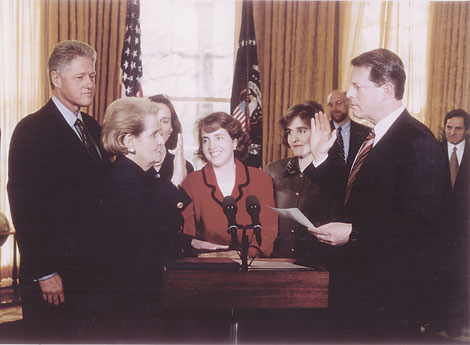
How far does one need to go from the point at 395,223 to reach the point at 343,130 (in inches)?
42.9

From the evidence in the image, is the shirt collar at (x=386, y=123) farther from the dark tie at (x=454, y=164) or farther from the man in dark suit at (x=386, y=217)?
the dark tie at (x=454, y=164)

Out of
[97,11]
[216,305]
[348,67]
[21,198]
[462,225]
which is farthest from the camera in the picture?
[348,67]

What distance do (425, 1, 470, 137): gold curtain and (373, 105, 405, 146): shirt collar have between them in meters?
1.19

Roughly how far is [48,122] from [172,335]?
127 centimetres

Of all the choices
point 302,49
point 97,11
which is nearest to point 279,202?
point 302,49

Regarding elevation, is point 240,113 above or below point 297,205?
above

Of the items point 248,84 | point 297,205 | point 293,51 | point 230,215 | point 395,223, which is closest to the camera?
point 230,215

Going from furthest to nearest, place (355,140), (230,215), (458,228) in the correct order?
(458,228) → (355,140) → (230,215)

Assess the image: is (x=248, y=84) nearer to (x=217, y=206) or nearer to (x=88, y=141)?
(x=217, y=206)

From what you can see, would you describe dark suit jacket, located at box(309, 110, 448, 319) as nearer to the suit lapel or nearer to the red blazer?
the red blazer

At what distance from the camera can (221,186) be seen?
2.93 meters

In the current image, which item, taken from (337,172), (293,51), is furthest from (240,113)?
(337,172)

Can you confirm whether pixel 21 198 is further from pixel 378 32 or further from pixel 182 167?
pixel 378 32

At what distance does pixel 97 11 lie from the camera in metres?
3.67
